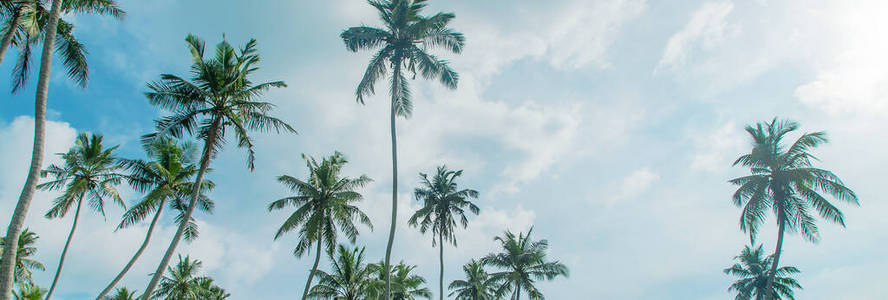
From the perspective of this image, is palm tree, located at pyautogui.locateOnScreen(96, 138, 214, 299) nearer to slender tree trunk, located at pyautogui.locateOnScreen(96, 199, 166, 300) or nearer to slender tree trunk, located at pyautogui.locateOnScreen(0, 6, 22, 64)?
slender tree trunk, located at pyautogui.locateOnScreen(96, 199, 166, 300)

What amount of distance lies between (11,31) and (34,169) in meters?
5.39

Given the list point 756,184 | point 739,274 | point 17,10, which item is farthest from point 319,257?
point 739,274

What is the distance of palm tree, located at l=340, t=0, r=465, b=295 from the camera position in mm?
23812

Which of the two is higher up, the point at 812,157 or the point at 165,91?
the point at 812,157

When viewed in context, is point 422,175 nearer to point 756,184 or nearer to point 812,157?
point 756,184

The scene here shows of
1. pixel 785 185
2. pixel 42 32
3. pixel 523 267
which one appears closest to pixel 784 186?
pixel 785 185

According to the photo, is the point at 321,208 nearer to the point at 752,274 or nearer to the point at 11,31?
the point at 11,31

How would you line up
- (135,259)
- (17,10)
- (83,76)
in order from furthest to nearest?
(135,259) → (83,76) → (17,10)

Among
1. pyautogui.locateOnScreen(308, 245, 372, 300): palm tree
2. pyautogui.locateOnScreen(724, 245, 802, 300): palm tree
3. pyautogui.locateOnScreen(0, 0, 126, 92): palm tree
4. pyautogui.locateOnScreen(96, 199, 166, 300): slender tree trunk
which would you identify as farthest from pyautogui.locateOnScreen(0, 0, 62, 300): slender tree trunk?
pyautogui.locateOnScreen(724, 245, 802, 300): palm tree

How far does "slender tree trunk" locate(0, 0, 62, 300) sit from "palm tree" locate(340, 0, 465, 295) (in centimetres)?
1272

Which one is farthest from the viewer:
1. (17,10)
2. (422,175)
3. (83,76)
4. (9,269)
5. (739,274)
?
(739,274)

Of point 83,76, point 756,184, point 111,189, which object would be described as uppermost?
point 756,184

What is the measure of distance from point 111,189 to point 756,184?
122 ft

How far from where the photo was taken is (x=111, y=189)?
25844 mm
